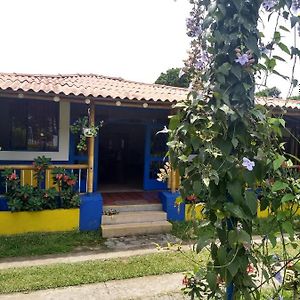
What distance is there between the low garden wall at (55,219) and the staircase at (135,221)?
0.28m

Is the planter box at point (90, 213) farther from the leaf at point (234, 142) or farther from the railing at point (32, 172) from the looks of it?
the leaf at point (234, 142)

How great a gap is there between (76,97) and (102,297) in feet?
12.9

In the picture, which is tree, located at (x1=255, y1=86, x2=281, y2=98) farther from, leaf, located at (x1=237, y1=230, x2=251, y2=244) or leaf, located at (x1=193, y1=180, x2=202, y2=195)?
leaf, located at (x1=237, y1=230, x2=251, y2=244)

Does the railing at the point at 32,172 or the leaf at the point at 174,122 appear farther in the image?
the railing at the point at 32,172

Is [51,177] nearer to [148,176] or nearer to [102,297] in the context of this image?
[148,176]

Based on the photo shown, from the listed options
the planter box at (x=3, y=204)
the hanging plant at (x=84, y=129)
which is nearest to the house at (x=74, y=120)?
the hanging plant at (x=84, y=129)

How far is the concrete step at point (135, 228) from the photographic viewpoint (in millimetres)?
6277

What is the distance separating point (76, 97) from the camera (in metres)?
6.39

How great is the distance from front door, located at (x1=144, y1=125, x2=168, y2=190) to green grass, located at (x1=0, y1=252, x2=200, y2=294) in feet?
12.2

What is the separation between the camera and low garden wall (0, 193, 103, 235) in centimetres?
611

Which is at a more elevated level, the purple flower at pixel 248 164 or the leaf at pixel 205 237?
the purple flower at pixel 248 164

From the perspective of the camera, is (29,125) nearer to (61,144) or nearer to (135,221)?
(61,144)

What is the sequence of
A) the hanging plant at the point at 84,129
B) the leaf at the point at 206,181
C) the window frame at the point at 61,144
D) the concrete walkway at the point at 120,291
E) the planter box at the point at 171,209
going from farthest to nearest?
the window frame at the point at 61,144 → the planter box at the point at 171,209 → the hanging plant at the point at 84,129 → the concrete walkway at the point at 120,291 → the leaf at the point at 206,181

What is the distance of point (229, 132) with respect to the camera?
6.11 ft
